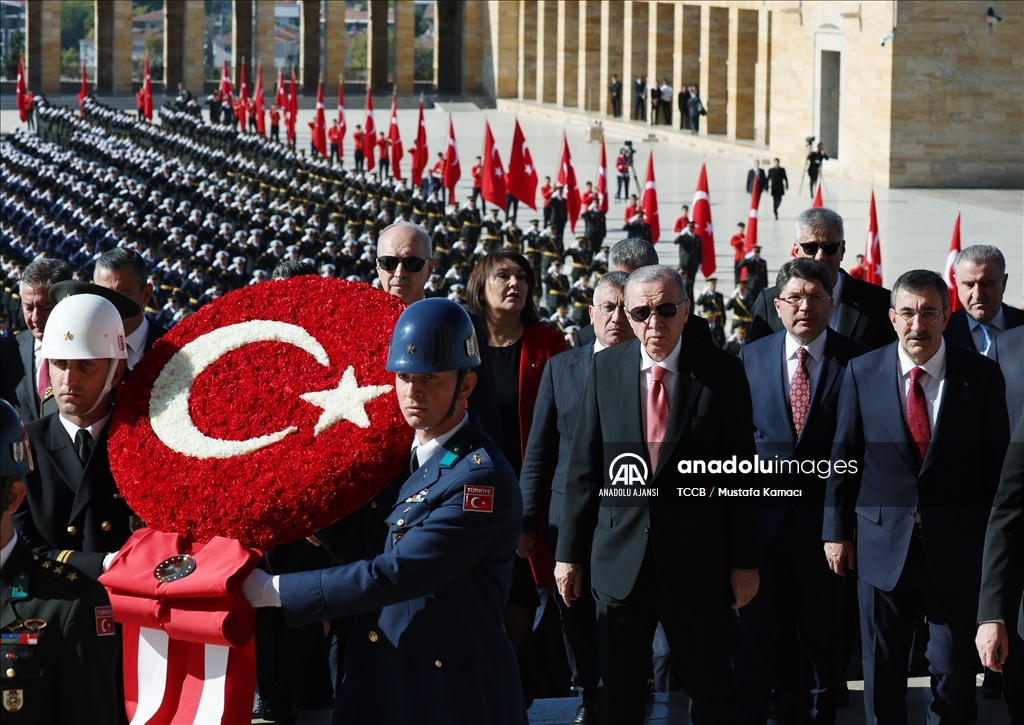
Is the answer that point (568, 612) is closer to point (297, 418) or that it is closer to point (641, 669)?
point (641, 669)

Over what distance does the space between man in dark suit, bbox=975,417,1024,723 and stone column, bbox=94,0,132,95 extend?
51.7 meters

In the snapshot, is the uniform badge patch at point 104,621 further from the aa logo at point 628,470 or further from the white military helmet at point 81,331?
the aa logo at point 628,470

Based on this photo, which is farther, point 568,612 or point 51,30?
point 51,30

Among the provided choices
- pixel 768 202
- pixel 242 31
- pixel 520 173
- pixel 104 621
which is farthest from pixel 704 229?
pixel 242 31

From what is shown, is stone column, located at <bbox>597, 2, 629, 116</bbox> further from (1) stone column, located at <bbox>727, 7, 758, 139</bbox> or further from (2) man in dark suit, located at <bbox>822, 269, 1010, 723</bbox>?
(2) man in dark suit, located at <bbox>822, 269, 1010, 723</bbox>

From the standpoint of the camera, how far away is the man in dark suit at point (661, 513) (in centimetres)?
425

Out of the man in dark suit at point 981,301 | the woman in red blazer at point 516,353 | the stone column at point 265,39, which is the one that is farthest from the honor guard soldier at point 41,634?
the stone column at point 265,39

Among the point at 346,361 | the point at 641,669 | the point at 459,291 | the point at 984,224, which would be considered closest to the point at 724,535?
the point at 641,669

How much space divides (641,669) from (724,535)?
0.44m

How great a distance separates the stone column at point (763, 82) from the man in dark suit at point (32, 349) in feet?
102

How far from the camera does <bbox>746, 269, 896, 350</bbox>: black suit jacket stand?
5.77 m

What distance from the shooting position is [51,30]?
52.6 m

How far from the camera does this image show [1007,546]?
12.7ft

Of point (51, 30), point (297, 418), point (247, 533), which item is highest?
point (51, 30)
